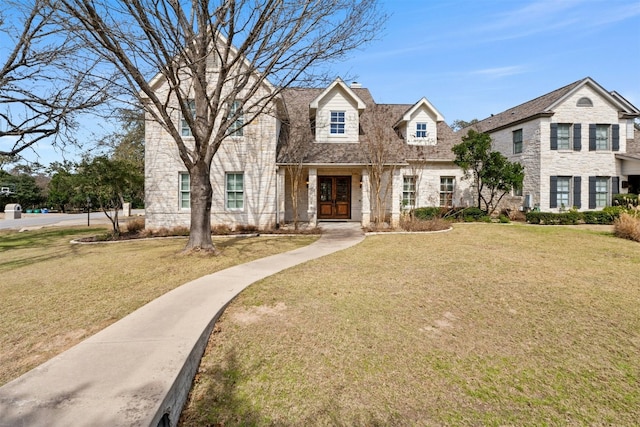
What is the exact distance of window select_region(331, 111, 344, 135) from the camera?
678 inches

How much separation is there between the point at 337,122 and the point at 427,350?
1479cm

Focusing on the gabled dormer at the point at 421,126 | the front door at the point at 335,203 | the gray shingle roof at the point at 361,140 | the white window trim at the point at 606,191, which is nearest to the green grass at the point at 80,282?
the gray shingle roof at the point at 361,140

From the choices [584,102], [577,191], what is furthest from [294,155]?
[584,102]

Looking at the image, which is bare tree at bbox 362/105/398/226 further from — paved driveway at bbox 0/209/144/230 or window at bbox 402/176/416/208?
paved driveway at bbox 0/209/144/230

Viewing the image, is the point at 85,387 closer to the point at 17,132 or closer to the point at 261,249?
the point at 261,249

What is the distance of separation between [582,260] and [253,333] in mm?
8778

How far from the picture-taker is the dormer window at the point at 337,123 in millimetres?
17219

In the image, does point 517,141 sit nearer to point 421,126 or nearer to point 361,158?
point 421,126

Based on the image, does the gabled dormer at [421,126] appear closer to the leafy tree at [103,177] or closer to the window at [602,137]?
the window at [602,137]

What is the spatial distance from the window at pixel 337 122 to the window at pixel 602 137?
1575cm

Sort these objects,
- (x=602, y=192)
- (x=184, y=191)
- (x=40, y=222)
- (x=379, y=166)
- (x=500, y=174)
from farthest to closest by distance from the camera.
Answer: (x=40, y=222) < (x=602, y=192) < (x=500, y=174) < (x=184, y=191) < (x=379, y=166)

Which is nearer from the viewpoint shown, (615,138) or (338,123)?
(338,123)

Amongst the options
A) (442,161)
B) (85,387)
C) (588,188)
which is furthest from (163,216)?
(588,188)

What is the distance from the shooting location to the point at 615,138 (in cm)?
1903
